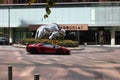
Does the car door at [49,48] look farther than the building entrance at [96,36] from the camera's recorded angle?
No

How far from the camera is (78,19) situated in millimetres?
75625

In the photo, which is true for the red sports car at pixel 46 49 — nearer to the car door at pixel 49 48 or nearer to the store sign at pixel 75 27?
the car door at pixel 49 48

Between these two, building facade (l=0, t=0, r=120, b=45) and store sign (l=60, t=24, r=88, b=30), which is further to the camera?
building facade (l=0, t=0, r=120, b=45)

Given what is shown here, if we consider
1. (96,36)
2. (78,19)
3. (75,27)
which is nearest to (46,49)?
(75,27)

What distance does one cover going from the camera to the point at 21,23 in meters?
77.2

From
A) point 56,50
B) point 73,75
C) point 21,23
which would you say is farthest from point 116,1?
point 73,75

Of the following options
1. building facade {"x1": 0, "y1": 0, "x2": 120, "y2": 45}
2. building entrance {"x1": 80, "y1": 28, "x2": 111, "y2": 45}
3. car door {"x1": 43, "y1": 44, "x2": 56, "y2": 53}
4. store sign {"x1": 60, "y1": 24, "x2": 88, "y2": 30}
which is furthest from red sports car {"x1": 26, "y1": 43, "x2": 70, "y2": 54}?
building entrance {"x1": 80, "y1": 28, "x2": 111, "y2": 45}

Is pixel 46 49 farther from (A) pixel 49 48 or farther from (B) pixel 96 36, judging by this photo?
(B) pixel 96 36

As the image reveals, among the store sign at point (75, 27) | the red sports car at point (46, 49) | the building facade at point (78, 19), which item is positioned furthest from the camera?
the building facade at point (78, 19)

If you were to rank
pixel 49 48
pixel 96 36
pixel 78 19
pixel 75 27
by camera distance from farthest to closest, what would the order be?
pixel 78 19 → pixel 96 36 → pixel 75 27 → pixel 49 48

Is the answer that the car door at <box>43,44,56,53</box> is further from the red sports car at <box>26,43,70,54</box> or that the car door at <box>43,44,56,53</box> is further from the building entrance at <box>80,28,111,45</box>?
the building entrance at <box>80,28,111,45</box>

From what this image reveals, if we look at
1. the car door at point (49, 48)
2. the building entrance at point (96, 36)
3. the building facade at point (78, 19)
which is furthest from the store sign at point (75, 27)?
the car door at point (49, 48)

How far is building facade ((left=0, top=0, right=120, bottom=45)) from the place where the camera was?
74.3 metres

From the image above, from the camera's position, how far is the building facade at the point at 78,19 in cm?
7431
